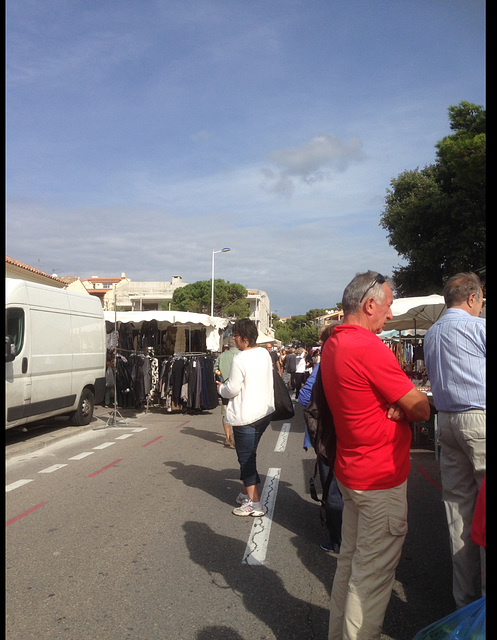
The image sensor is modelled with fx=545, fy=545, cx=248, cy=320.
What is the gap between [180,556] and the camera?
4.29 m

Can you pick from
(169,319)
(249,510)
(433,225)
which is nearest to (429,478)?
(249,510)

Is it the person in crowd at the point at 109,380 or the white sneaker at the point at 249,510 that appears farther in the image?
the person in crowd at the point at 109,380

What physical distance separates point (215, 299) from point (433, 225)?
51679 millimetres

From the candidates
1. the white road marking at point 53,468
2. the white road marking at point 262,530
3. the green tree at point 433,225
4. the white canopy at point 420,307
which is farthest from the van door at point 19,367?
the green tree at point 433,225

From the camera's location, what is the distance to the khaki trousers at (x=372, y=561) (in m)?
2.41

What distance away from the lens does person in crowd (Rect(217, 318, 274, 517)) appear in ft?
17.3

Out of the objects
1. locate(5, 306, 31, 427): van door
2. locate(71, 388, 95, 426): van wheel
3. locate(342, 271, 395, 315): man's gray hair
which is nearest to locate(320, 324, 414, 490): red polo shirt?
locate(342, 271, 395, 315): man's gray hair

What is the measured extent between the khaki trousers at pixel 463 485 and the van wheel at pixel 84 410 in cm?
949

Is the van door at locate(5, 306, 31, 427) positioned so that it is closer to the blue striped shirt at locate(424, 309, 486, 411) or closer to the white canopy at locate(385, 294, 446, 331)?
the white canopy at locate(385, 294, 446, 331)

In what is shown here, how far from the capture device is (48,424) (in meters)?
12.1

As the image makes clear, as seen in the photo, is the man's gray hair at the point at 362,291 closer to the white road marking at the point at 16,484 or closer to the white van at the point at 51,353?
the white road marking at the point at 16,484

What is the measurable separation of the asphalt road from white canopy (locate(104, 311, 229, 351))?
6521 mm
